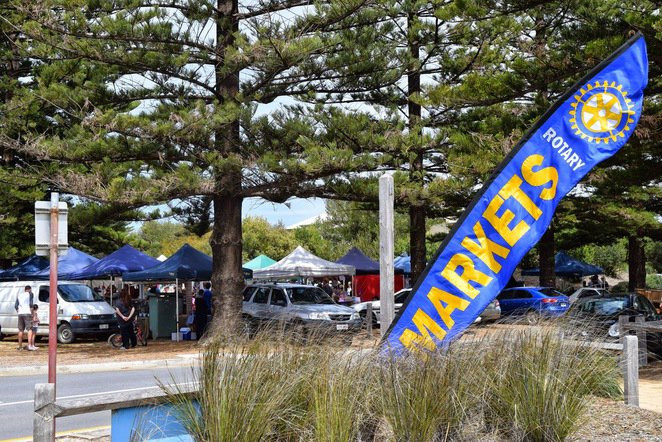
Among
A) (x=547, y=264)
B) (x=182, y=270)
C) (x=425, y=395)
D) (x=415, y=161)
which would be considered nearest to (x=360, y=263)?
(x=547, y=264)

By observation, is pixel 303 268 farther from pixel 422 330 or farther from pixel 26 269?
pixel 422 330

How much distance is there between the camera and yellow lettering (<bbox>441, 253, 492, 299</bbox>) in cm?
830

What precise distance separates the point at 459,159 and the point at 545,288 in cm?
1137

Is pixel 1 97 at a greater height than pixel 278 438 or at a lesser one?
greater

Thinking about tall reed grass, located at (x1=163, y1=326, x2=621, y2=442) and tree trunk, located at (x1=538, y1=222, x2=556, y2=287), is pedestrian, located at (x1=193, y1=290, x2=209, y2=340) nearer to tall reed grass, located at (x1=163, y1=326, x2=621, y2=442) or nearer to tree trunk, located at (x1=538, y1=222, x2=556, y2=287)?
tree trunk, located at (x1=538, y1=222, x2=556, y2=287)

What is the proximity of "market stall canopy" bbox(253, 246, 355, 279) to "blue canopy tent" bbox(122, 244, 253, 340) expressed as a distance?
5161mm

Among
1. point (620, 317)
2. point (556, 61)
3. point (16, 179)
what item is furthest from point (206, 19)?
point (620, 317)

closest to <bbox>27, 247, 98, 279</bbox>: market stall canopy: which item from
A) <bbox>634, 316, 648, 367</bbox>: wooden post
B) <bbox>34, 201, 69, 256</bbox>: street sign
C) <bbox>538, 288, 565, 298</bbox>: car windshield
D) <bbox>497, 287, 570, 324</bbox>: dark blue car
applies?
<bbox>497, 287, 570, 324</bbox>: dark blue car

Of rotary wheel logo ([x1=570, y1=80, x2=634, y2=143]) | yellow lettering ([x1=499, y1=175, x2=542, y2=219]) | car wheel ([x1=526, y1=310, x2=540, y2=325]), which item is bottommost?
car wheel ([x1=526, y1=310, x2=540, y2=325])

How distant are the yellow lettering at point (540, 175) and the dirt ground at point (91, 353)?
12.7 metres

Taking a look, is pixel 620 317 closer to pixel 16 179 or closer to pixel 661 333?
pixel 661 333

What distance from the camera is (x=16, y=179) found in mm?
22297

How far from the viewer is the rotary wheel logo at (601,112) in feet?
28.0

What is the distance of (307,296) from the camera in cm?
2211
